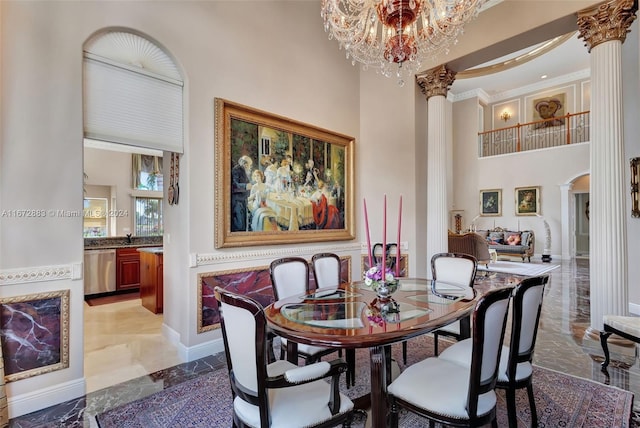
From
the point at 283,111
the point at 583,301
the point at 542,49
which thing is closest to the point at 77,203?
the point at 283,111

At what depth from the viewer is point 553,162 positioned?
10.4 metres

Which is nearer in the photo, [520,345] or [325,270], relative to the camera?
[520,345]

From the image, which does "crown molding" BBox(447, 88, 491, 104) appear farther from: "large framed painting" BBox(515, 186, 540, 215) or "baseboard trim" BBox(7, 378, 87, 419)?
"baseboard trim" BBox(7, 378, 87, 419)

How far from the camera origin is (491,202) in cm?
1161

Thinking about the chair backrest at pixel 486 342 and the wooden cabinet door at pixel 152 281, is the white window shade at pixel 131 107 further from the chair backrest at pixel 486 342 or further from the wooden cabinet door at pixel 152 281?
the chair backrest at pixel 486 342

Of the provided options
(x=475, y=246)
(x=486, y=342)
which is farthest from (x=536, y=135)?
(x=486, y=342)

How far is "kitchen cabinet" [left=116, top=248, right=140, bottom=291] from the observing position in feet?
18.9

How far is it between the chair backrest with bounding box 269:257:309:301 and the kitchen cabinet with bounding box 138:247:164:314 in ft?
7.81

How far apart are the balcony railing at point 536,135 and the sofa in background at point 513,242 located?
3.21 meters

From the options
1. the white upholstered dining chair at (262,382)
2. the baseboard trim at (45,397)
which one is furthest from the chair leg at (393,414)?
the baseboard trim at (45,397)

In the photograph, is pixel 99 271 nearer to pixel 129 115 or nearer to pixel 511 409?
pixel 129 115

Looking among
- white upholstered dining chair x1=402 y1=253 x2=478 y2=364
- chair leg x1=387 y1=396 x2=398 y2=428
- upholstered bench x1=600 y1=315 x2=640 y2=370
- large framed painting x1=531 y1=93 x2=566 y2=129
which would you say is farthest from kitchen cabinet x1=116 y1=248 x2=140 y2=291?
A: large framed painting x1=531 y1=93 x2=566 y2=129

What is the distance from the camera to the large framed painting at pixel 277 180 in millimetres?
3348

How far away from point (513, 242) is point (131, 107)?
10916mm
